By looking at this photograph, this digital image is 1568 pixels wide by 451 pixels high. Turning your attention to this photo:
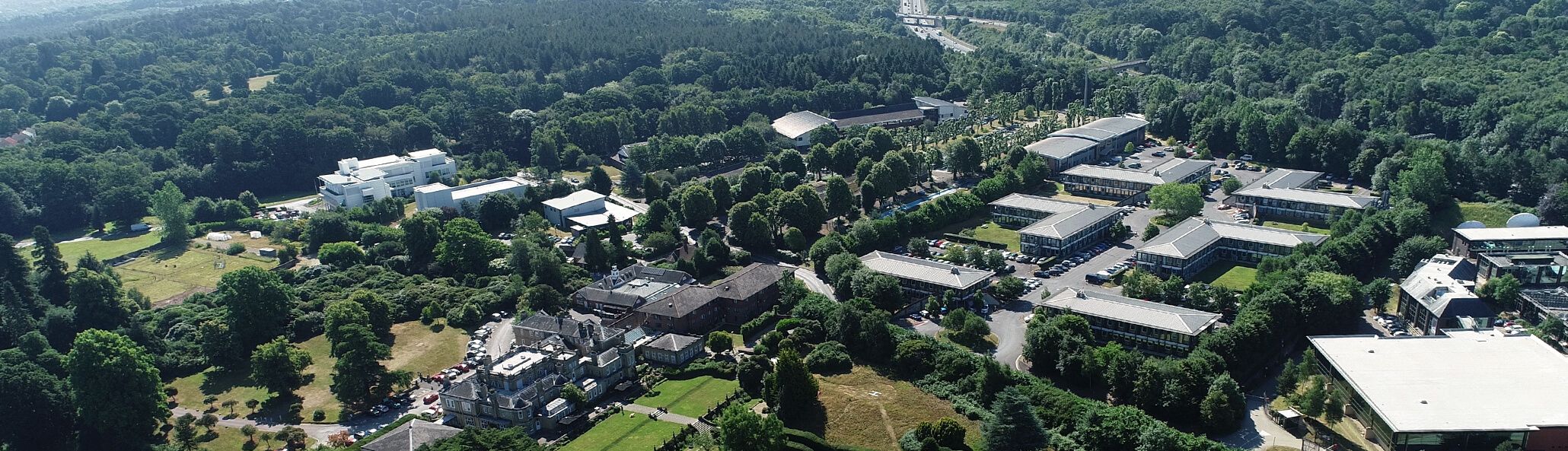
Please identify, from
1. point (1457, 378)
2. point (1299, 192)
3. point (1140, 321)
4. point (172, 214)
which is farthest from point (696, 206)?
point (1457, 378)

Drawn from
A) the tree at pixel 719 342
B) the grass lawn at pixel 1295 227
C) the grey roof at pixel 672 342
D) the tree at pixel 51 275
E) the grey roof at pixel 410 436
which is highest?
the tree at pixel 51 275

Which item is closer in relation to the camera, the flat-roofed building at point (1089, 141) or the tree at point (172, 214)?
the tree at point (172, 214)

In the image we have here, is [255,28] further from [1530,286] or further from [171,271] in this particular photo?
[1530,286]

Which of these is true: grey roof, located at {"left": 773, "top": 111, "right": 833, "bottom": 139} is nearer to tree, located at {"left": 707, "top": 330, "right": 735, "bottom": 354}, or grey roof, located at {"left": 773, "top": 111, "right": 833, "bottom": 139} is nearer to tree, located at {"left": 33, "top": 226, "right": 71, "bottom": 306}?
tree, located at {"left": 707, "top": 330, "right": 735, "bottom": 354}

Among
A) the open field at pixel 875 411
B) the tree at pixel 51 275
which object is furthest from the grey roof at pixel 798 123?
the tree at pixel 51 275

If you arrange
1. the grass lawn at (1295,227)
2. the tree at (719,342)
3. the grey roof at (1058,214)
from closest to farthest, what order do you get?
1. the tree at (719,342)
2. the grey roof at (1058,214)
3. the grass lawn at (1295,227)

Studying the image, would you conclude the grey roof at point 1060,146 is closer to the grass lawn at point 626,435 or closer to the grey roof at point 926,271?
the grey roof at point 926,271

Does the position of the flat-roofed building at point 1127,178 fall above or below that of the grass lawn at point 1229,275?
above
